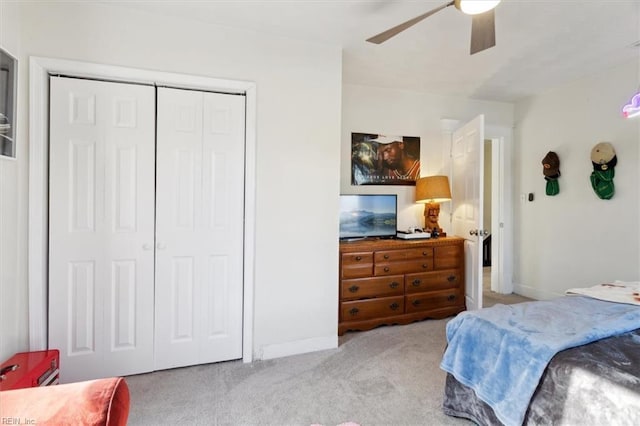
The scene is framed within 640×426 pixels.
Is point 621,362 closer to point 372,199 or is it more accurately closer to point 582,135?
point 372,199

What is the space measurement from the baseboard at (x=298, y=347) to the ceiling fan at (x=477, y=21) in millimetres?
2216

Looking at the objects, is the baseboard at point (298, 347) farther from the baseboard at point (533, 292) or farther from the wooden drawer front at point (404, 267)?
the baseboard at point (533, 292)

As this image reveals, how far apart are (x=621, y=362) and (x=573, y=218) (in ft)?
9.13

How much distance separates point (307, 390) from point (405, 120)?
3009 mm

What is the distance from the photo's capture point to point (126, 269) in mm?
2285

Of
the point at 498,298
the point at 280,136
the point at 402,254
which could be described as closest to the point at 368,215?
the point at 402,254

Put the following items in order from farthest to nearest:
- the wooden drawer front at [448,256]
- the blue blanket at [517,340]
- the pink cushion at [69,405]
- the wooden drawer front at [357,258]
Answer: the wooden drawer front at [448,256] → the wooden drawer front at [357,258] → the blue blanket at [517,340] → the pink cushion at [69,405]

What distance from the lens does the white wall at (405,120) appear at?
364 cm

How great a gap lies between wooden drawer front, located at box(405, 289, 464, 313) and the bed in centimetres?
140

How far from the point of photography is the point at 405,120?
12.7ft

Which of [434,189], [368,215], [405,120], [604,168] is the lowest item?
[368,215]

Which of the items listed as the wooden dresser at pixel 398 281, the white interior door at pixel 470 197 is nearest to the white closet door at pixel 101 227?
the wooden dresser at pixel 398 281

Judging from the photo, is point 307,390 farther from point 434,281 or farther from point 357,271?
point 434,281

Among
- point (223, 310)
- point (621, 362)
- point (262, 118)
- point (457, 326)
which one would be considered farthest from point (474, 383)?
point (262, 118)
